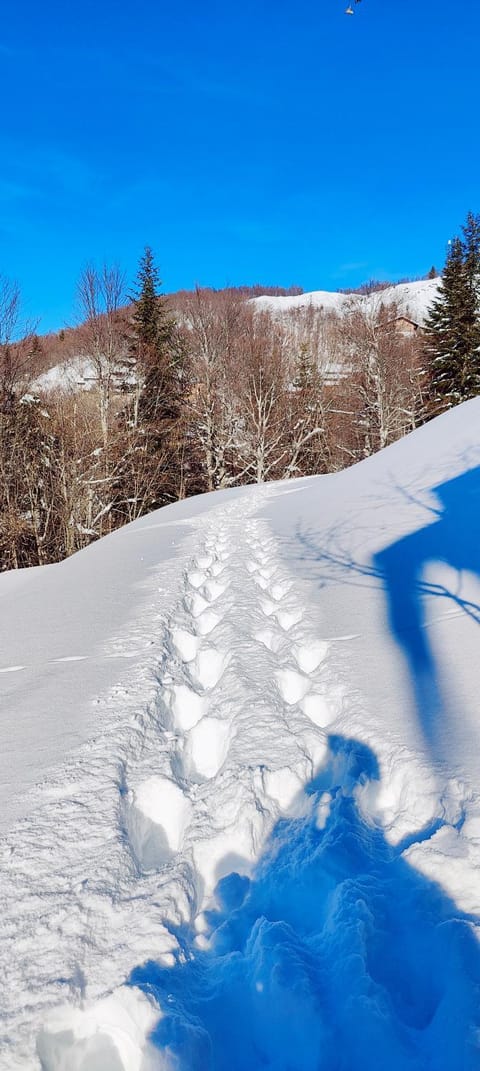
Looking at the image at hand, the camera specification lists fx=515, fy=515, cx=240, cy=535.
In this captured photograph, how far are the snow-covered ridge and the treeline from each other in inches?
26.0

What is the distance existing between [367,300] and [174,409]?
1341 centimetres

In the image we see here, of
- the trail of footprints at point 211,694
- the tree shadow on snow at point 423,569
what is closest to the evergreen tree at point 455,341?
the tree shadow on snow at point 423,569

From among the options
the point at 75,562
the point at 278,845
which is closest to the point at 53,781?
the point at 278,845

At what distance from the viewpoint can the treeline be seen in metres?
14.7

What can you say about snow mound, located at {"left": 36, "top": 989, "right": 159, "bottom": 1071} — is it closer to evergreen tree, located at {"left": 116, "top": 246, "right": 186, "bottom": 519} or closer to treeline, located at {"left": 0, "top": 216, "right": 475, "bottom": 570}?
treeline, located at {"left": 0, "top": 216, "right": 475, "bottom": 570}

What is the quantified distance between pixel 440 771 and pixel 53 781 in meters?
1.45

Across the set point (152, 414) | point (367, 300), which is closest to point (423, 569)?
point (152, 414)

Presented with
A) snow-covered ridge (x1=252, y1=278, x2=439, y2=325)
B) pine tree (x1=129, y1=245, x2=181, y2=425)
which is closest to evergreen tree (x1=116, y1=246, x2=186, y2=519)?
pine tree (x1=129, y1=245, x2=181, y2=425)

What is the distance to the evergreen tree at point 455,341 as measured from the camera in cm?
2317

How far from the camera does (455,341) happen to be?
23.2 m

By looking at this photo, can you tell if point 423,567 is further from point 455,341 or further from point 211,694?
point 455,341

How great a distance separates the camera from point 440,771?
1.87 meters

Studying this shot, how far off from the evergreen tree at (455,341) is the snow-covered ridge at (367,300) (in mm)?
2671

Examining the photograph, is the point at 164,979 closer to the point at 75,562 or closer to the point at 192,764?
the point at 192,764
